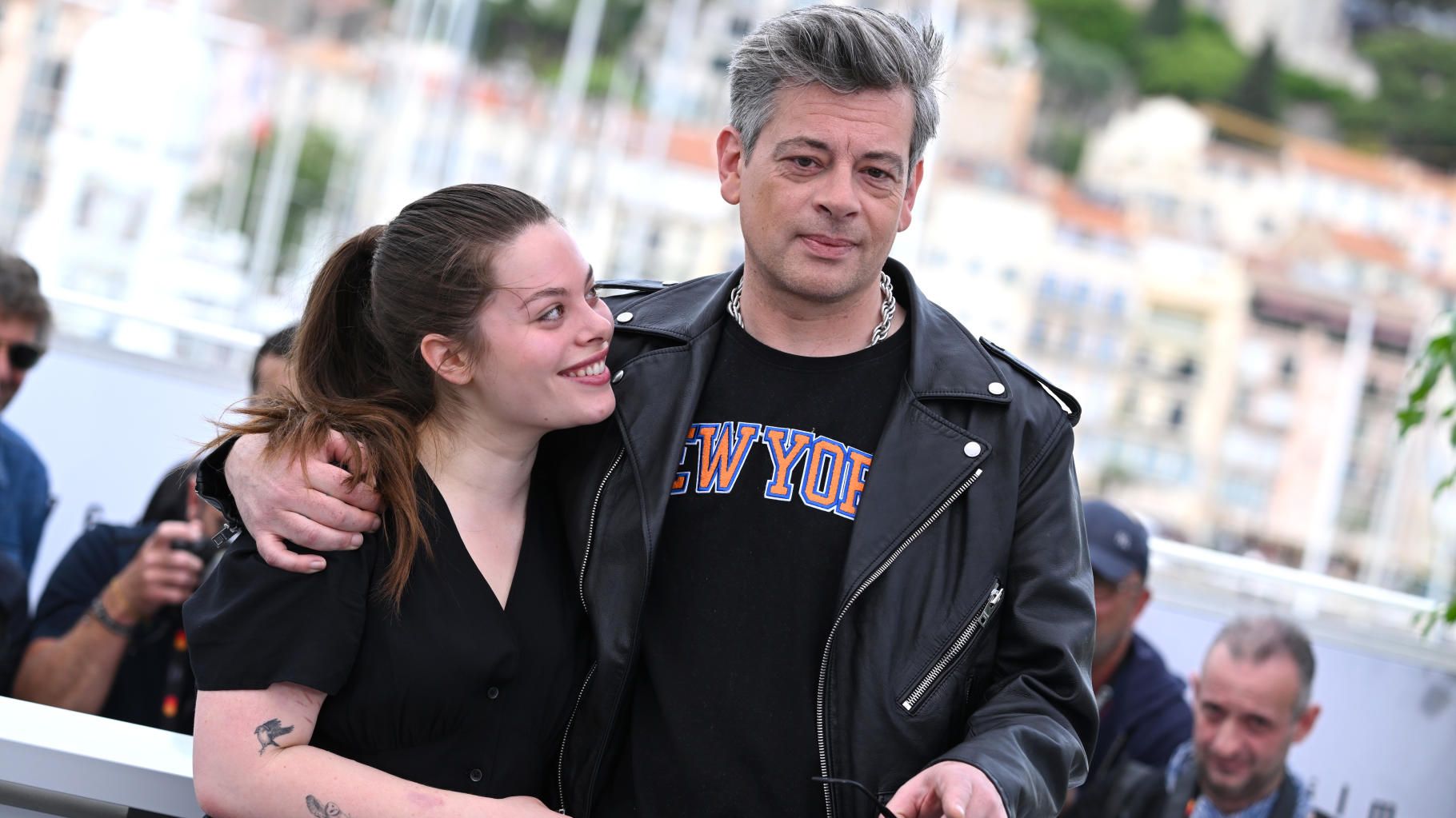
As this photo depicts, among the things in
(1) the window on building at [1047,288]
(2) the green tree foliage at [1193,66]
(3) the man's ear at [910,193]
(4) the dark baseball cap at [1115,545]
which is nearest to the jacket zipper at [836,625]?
(3) the man's ear at [910,193]

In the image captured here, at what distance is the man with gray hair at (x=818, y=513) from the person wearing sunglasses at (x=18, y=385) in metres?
2.18

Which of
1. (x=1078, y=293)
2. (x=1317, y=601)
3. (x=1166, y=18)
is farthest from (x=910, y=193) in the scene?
(x=1166, y=18)

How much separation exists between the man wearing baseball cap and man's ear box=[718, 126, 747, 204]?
1918 millimetres

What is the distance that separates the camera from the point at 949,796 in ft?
6.49

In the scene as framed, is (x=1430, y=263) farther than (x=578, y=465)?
Yes

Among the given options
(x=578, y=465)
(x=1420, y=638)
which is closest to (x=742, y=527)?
(x=578, y=465)

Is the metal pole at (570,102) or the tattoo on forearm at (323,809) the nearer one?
the tattoo on forearm at (323,809)

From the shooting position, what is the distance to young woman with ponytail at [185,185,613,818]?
2.03 meters

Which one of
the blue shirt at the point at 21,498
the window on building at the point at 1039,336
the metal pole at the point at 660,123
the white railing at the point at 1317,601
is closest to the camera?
the blue shirt at the point at 21,498

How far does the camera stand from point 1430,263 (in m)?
83.0

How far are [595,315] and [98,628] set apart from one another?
190 centimetres

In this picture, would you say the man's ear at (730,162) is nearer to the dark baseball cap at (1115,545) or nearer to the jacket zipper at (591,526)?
the jacket zipper at (591,526)

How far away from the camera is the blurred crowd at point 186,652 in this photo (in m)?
3.60

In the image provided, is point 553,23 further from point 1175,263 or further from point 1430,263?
point 1430,263
